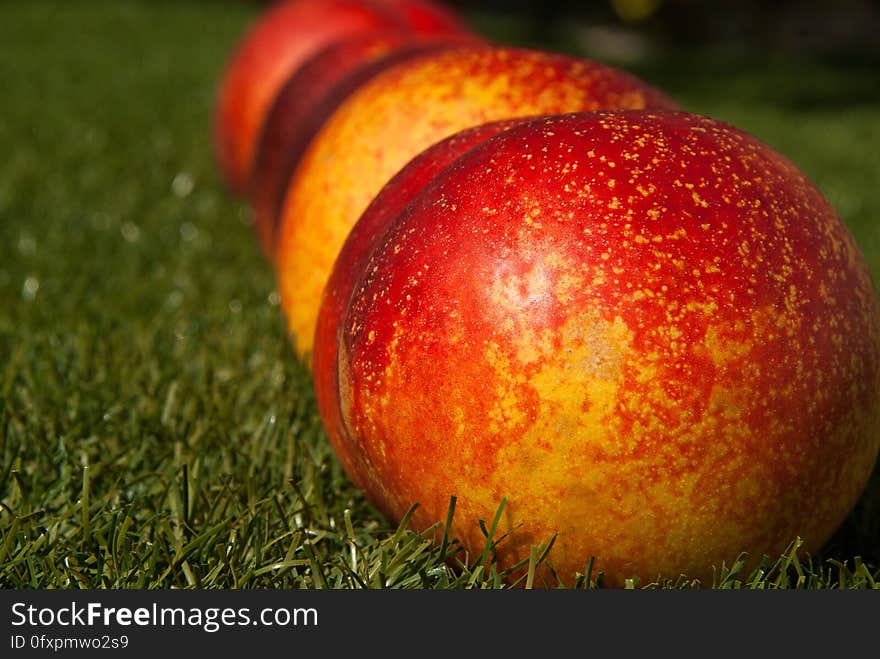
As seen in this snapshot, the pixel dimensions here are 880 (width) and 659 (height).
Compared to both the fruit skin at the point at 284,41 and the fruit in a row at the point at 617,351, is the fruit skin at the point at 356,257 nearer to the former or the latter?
the fruit in a row at the point at 617,351

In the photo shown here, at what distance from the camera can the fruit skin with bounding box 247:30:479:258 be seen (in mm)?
2982

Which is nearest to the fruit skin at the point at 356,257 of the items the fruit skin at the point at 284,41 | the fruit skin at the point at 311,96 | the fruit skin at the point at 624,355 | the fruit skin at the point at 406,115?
the fruit skin at the point at 624,355

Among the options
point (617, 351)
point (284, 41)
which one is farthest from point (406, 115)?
point (284, 41)

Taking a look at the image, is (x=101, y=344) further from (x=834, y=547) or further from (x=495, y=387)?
(x=834, y=547)

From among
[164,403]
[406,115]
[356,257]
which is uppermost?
[406,115]

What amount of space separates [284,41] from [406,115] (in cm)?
195

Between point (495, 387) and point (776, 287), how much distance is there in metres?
0.44

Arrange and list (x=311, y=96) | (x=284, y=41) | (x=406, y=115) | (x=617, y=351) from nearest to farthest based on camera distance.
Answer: (x=617, y=351)
(x=406, y=115)
(x=311, y=96)
(x=284, y=41)

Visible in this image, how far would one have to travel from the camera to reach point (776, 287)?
5.35ft

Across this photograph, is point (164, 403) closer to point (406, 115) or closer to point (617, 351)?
point (406, 115)

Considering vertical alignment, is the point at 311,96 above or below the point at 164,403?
above

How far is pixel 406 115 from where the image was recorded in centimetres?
241

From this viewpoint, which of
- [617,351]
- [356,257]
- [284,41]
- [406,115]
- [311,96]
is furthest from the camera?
[284,41]

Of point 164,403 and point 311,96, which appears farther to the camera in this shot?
point 311,96
